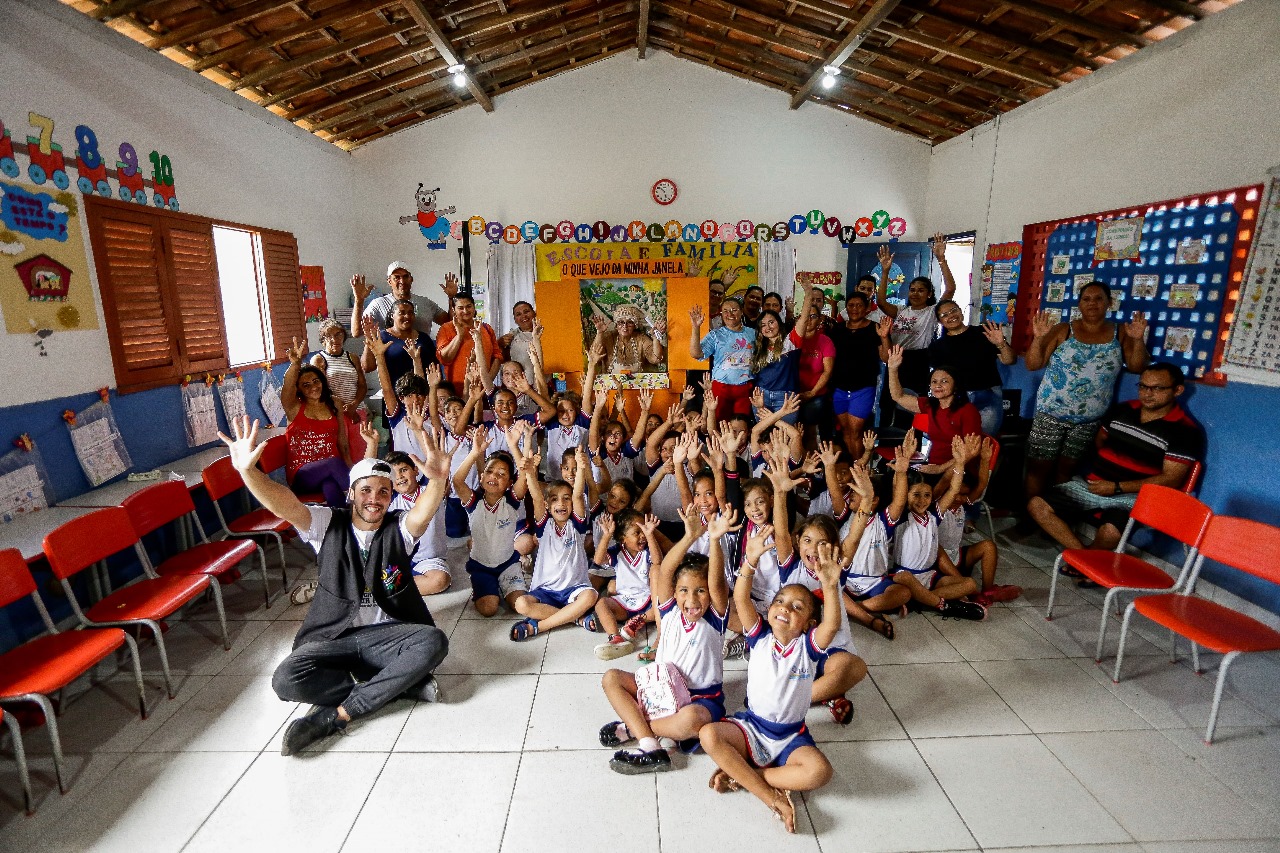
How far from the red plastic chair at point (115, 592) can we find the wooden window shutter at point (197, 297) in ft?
6.48

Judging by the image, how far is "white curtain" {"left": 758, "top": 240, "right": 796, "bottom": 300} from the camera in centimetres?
763

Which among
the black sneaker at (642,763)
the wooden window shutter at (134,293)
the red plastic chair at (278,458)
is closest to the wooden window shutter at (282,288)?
the wooden window shutter at (134,293)

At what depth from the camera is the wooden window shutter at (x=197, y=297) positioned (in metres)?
4.58

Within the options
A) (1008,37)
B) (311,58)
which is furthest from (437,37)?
(1008,37)

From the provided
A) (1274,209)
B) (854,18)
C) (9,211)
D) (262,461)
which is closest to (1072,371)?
(1274,209)

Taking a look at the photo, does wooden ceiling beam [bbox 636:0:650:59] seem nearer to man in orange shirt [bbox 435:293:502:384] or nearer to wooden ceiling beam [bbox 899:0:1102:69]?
wooden ceiling beam [bbox 899:0:1102:69]

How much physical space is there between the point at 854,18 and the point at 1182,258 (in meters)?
3.13

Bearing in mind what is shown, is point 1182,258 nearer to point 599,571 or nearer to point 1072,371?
point 1072,371

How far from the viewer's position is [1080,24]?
4312 mm

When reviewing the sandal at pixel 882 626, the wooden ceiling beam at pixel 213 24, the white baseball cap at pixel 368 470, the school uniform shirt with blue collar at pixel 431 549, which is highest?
the wooden ceiling beam at pixel 213 24

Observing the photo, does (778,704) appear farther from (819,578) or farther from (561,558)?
(561,558)

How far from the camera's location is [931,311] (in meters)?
5.72

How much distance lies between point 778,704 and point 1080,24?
5005mm

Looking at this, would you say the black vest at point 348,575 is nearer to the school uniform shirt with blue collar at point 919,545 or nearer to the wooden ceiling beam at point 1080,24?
the school uniform shirt with blue collar at point 919,545
